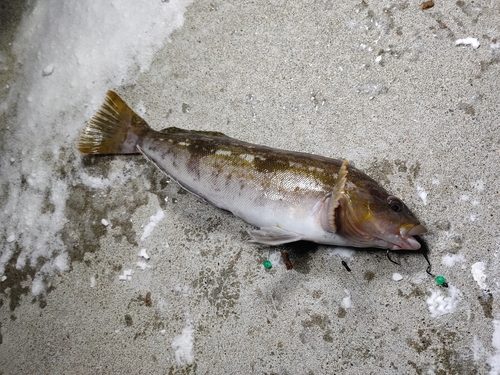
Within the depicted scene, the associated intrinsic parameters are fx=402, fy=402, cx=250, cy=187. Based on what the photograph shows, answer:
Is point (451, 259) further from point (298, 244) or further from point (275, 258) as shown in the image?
point (275, 258)

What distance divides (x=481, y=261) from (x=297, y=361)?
4.70 feet

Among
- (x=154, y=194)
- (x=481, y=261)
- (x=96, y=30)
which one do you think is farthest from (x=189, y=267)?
(x=96, y=30)

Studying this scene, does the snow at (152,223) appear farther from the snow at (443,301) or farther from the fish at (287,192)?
the snow at (443,301)

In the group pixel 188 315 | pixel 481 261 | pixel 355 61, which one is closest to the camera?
pixel 481 261

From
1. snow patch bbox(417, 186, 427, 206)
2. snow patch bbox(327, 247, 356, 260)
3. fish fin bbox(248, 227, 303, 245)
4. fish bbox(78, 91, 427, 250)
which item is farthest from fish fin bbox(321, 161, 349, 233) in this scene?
snow patch bbox(417, 186, 427, 206)

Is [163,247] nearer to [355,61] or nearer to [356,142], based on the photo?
[356,142]

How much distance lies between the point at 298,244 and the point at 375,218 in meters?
0.64

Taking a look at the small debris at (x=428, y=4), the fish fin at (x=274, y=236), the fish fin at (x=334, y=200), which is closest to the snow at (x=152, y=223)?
the fish fin at (x=274, y=236)

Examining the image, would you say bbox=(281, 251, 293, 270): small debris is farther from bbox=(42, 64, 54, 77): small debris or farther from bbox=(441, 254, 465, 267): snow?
bbox=(42, 64, 54, 77): small debris

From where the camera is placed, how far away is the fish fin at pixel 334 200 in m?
2.52

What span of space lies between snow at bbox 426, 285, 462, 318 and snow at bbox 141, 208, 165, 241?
2051 mm

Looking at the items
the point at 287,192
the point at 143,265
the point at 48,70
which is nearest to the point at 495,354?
the point at 287,192

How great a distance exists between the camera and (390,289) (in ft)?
9.16

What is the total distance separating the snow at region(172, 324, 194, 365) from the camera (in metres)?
2.90
